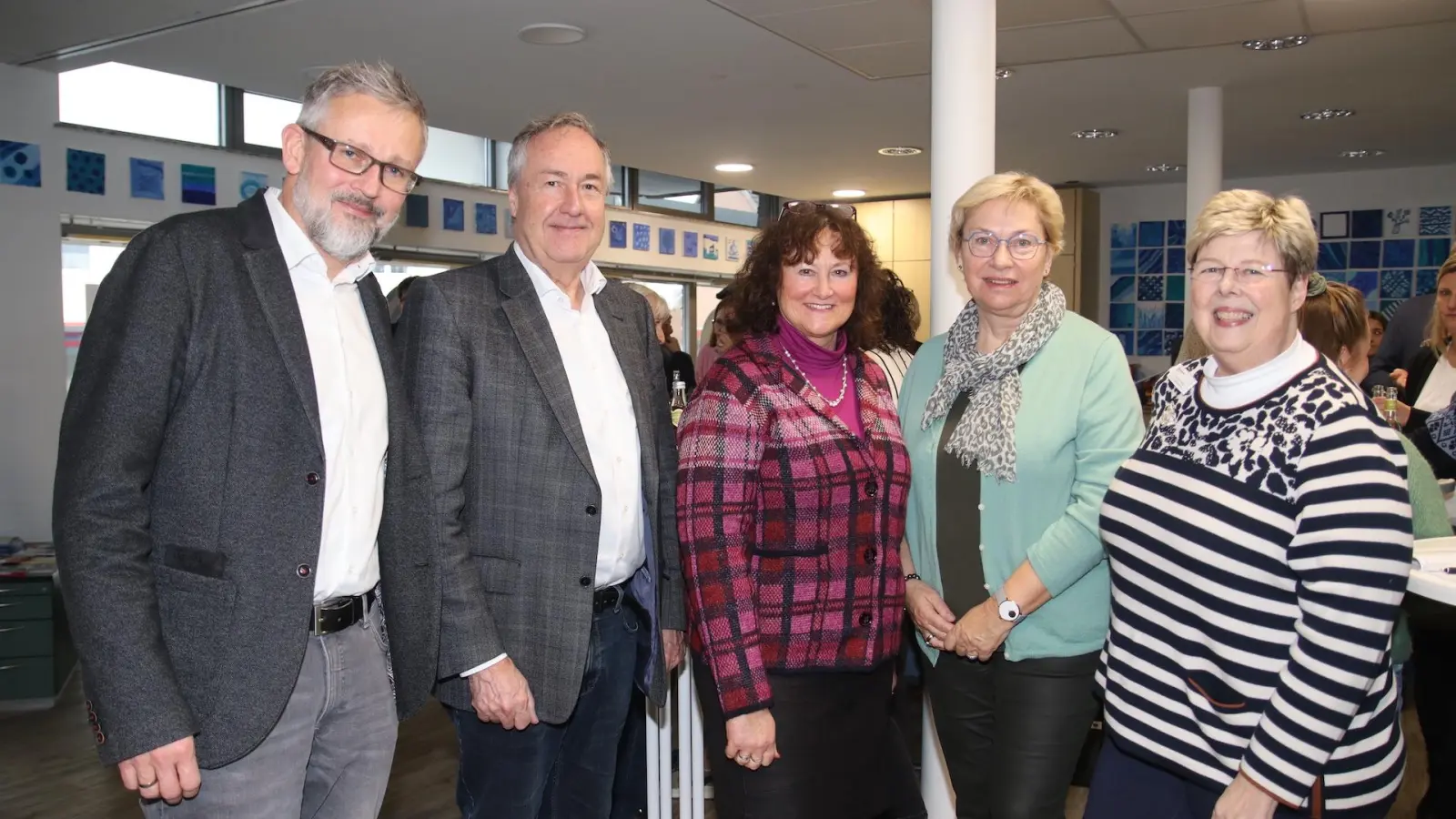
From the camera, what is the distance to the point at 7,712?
180 inches

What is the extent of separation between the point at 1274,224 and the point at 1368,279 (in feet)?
29.7

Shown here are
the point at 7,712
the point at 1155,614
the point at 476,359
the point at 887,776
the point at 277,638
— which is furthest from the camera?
the point at 7,712

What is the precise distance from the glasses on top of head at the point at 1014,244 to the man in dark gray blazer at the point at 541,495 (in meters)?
0.73

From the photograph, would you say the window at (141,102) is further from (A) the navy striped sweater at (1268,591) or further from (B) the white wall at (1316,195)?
(B) the white wall at (1316,195)

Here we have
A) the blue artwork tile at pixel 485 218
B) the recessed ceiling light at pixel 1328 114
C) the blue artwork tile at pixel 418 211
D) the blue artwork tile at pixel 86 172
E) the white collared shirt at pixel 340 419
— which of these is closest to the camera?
the white collared shirt at pixel 340 419

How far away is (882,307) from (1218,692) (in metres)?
1.05

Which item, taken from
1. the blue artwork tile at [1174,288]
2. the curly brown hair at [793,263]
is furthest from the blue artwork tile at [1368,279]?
the curly brown hair at [793,263]

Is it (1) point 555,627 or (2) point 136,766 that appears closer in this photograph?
(2) point 136,766

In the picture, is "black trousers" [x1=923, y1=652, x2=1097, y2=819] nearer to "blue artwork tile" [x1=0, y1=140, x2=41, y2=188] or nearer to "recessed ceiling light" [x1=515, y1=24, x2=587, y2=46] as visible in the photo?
"recessed ceiling light" [x1=515, y1=24, x2=587, y2=46]

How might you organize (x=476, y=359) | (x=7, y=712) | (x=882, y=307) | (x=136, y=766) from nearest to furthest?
(x=136, y=766)
(x=476, y=359)
(x=882, y=307)
(x=7, y=712)

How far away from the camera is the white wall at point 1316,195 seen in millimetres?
8922

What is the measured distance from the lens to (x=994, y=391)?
208cm

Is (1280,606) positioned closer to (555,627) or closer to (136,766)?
(555,627)

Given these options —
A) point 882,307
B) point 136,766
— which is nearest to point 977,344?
point 882,307
